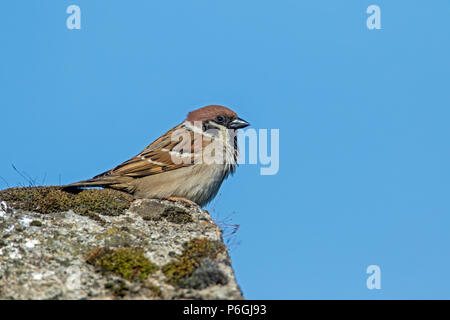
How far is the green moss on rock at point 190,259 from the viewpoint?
5777 mm

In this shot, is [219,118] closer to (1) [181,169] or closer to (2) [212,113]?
(2) [212,113]

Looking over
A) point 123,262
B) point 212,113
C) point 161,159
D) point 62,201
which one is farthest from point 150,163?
point 123,262

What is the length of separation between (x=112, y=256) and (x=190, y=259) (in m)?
0.85

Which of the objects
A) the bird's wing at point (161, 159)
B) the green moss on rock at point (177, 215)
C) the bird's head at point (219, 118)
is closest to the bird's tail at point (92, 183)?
the bird's wing at point (161, 159)

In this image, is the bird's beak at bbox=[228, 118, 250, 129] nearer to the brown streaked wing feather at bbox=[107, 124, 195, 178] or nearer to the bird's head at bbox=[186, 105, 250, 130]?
the bird's head at bbox=[186, 105, 250, 130]

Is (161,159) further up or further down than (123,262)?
further up

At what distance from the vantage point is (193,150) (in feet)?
31.1

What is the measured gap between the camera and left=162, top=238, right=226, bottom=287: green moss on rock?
5777mm

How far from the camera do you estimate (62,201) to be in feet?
25.4

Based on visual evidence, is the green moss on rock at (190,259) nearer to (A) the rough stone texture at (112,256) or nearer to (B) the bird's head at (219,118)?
(A) the rough stone texture at (112,256)

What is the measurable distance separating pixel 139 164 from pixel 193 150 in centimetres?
94

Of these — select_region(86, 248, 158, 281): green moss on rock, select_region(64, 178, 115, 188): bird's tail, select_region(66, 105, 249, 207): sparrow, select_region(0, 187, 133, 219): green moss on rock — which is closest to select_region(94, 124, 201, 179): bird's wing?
select_region(66, 105, 249, 207): sparrow

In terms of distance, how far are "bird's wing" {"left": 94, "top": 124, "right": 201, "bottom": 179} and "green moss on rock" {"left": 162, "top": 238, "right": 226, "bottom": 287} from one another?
2843 millimetres
